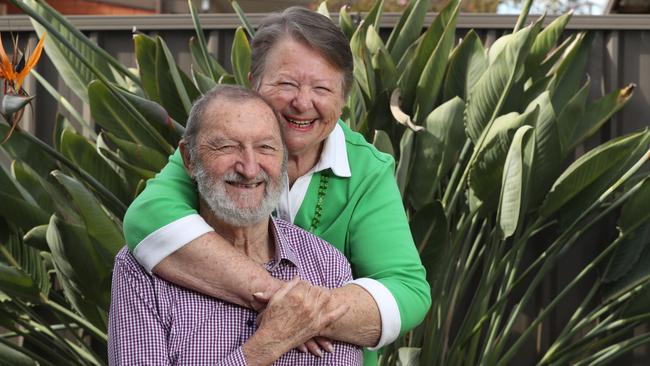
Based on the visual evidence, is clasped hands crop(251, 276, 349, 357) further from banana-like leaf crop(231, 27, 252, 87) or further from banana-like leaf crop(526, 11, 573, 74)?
banana-like leaf crop(526, 11, 573, 74)

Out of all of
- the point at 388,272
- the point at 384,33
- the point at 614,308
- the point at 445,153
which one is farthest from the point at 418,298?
the point at 384,33

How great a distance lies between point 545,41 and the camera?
4195mm

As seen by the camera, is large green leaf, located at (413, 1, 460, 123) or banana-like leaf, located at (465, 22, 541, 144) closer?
banana-like leaf, located at (465, 22, 541, 144)

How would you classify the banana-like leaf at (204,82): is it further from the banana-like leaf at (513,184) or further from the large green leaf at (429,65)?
the banana-like leaf at (513,184)

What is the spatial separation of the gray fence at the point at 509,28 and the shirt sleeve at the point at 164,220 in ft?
7.63

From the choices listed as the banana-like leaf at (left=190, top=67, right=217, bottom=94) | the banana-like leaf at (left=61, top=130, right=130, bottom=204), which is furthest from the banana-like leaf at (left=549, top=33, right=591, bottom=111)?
the banana-like leaf at (left=61, top=130, right=130, bottom=204)

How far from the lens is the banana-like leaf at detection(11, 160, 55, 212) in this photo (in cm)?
399

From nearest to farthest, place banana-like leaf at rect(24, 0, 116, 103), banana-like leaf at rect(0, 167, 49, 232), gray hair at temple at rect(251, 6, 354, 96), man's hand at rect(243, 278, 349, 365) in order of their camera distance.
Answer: man's hand at rect(243, 278, 349, 365)
gray hair at temple at rect(251, 6, 354, 96)
banana-like leaf at rect(0, 167, 49, 232)
banana-like leaf at rect(24, 0, 116, 103)

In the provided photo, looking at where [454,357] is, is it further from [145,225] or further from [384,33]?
[145,225]

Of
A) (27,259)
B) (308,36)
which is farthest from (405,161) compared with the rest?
(27,259)

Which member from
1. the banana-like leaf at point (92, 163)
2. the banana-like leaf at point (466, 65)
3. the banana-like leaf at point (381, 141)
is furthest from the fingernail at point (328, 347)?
the banana-like leaf at point (466, 65)

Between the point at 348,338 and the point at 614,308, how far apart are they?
8.23 ft

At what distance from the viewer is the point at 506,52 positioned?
389 cm

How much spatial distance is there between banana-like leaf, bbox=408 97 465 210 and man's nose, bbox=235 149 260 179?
1733mm
